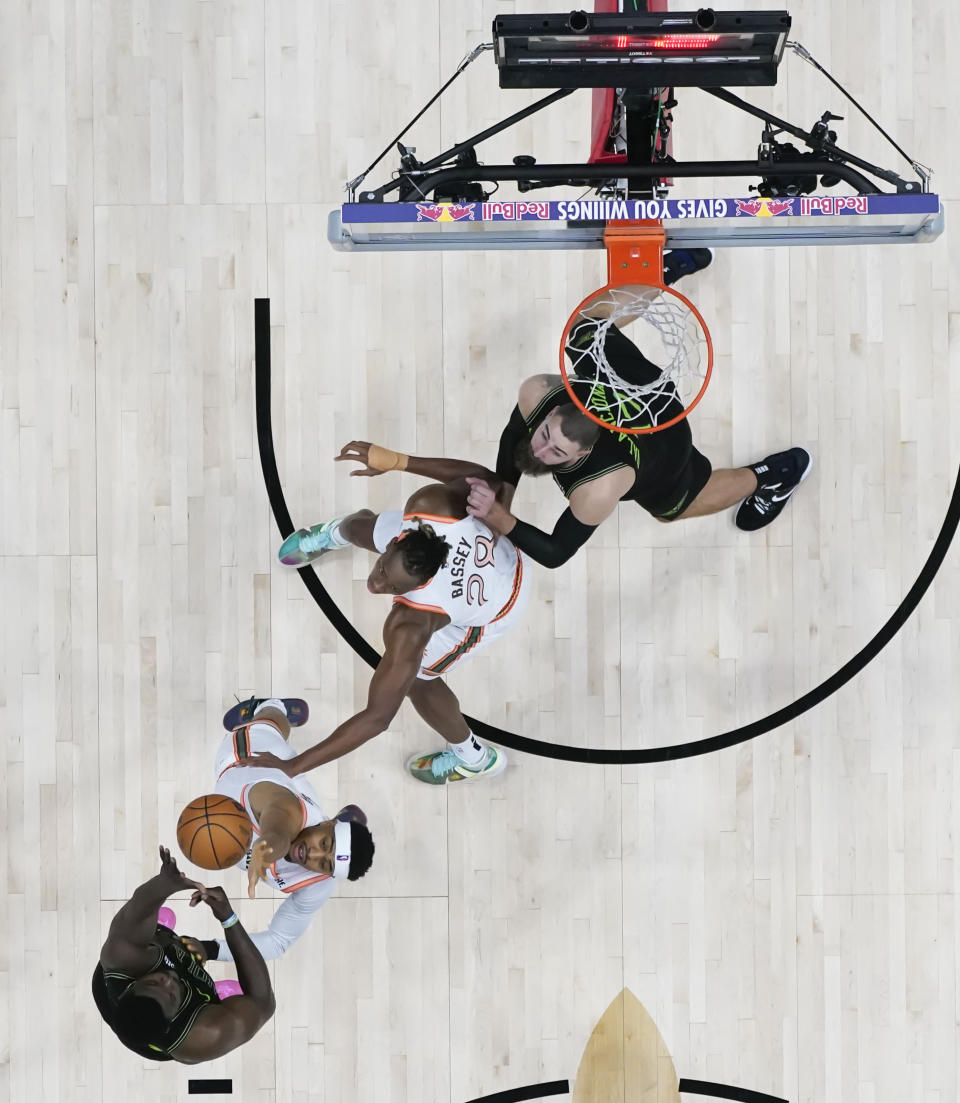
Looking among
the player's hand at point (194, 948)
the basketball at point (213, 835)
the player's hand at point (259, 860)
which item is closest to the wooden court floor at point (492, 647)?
the player's hand at point (194, 948)

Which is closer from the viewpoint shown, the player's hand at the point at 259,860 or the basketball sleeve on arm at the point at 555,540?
the player's hand at the point at 259,860

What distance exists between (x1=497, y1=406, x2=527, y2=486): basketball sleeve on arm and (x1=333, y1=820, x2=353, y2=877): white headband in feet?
5.75

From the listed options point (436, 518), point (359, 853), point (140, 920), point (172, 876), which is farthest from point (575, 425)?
point (140, 920)

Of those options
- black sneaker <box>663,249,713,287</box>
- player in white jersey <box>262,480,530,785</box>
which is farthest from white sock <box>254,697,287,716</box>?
black sneaker <box>663,249,713,287</box>

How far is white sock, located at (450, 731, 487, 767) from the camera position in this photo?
4.86 m

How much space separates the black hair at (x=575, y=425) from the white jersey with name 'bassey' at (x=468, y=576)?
618mm

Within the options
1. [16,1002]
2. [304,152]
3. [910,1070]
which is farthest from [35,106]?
[910,1070]

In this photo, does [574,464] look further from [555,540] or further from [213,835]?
[213,835]

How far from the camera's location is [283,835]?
12.8 feet

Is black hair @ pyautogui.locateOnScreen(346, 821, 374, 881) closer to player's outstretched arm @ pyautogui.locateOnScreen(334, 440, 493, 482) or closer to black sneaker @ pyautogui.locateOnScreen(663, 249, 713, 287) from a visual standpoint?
player's outstretched arm @ pyautogui.locateOnScreen(334, 440, 493, 482)

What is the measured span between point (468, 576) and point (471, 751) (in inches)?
47.4

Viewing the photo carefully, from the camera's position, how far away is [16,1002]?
5.13 meters

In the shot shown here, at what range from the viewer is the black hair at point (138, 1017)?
12.3 feet

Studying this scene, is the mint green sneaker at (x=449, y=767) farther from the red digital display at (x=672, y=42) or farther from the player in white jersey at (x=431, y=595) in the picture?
the red digital display at (x=672, y=42)
